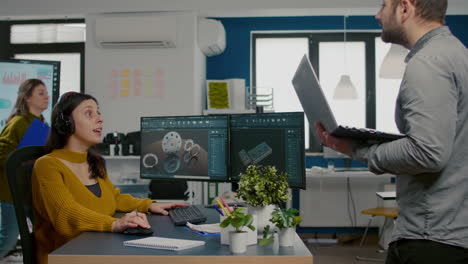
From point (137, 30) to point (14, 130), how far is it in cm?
170

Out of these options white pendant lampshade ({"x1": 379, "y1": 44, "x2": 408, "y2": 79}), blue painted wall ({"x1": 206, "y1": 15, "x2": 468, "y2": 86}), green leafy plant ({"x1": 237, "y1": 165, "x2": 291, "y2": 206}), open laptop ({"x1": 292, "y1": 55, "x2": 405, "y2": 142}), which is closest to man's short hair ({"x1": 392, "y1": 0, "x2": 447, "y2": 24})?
open laptop ({"x1": 292, "y1": 55, "x2": 405, "y2": 142})

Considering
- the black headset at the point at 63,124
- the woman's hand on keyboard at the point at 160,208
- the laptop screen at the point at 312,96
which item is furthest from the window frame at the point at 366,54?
the laptop screen at the point at 312,96

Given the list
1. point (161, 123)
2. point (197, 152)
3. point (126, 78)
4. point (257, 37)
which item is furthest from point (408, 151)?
point (257, 37)

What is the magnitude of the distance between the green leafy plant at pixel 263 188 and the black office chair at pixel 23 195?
0.85m

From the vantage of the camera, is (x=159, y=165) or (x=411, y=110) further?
(x=159, y=165)

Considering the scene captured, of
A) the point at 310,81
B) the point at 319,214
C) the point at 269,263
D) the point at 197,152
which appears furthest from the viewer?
the point at 319,214

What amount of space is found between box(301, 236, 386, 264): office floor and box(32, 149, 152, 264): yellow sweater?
3.11m

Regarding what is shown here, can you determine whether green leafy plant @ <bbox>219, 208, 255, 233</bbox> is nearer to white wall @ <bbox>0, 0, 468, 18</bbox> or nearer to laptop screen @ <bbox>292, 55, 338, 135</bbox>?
laptop screen @ <bbox>292, 55, 338, 135</bbox>

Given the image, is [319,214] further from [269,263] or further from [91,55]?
[269,263]

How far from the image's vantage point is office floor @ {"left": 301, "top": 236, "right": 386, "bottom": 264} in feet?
15.5

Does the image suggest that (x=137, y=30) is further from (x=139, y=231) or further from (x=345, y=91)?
(x=139, y=231)

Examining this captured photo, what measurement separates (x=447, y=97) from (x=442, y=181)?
235mm

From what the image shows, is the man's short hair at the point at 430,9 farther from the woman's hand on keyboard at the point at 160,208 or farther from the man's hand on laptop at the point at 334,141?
the woman's hand on keyboard at the point at 160,208

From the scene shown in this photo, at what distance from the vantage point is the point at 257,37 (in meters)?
6.10
